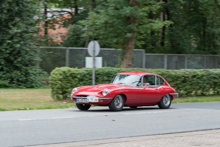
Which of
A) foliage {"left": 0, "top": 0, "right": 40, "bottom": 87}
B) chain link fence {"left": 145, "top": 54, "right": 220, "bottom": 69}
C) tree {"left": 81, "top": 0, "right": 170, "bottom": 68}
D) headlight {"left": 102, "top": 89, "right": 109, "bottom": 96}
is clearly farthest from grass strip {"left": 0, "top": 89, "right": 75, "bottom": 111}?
chain link fence {"left": 145, "top": 54, "right": 220, "bottom": 69}

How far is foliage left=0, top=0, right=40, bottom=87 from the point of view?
23984 millimetres

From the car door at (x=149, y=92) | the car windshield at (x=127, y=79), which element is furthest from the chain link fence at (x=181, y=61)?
the car windshield at (x=127, y=79)

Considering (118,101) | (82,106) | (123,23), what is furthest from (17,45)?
(118,101)

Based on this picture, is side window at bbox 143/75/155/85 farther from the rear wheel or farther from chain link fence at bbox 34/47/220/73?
chain link fence at bbox 34/47/220/73

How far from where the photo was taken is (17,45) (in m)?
23.6

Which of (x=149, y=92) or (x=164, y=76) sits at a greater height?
(x=164, y=76)

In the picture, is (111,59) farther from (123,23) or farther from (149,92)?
(149,92)

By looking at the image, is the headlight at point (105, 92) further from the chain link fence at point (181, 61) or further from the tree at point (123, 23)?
the chain link fence at point (181, 61)

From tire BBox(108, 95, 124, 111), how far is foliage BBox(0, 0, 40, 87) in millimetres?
12463

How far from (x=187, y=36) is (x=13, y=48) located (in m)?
18.5

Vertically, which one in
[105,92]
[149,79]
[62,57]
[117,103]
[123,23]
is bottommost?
[117,103]

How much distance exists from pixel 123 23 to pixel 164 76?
3.90 m

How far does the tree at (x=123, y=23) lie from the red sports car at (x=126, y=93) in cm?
696

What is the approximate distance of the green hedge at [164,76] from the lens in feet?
54.1
